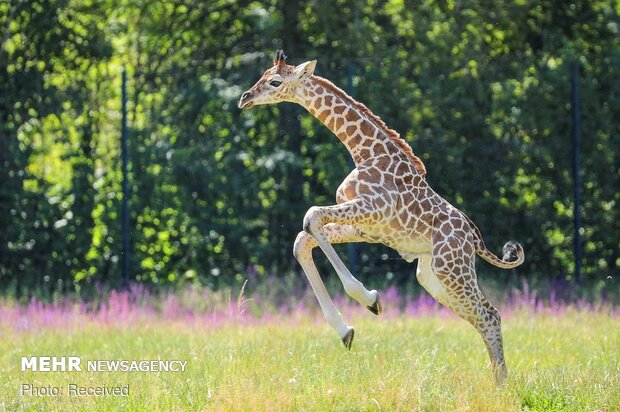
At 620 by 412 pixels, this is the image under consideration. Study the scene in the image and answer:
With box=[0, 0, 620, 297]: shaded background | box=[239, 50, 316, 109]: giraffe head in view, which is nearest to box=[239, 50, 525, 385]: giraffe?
box=[239, 50, 316, 109]: giraffe head

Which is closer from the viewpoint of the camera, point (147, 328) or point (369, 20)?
point (147, 328)

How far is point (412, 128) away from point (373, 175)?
19.2ft

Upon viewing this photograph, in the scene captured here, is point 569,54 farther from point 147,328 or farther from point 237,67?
point 147,328

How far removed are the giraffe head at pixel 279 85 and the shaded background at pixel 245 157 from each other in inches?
202

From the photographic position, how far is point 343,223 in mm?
7703

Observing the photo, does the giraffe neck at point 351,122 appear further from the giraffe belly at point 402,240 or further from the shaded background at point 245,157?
the shaded background at point 245,157

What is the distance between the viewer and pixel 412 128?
1383 centimetres

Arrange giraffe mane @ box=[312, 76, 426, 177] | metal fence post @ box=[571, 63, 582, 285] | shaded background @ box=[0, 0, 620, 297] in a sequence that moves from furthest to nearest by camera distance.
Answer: metal fence post @ box=[571, 63, 582, 285] < shaded background @ box=[0, 0, 620, 297] < giraffe mane @ box=[312, 76, 426, 177]

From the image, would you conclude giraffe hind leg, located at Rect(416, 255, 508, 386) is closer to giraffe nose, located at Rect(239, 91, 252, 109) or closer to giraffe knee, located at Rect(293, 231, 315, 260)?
giraffe knee, located at Rect(293, 231, 315, 260)

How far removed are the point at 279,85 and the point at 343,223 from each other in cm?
116

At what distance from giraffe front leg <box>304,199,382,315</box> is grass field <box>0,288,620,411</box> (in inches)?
20.7

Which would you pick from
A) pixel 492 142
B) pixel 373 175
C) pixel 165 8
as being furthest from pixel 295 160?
pixel 373 175

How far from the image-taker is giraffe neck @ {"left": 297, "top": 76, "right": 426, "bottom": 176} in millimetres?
8203

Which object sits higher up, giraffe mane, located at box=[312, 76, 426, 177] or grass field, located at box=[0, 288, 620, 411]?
giraffe mane, located at box=[312, 76, 426, 177]
